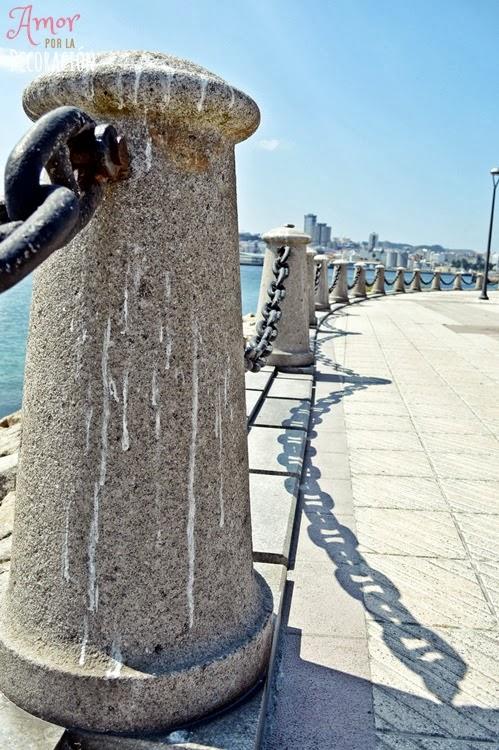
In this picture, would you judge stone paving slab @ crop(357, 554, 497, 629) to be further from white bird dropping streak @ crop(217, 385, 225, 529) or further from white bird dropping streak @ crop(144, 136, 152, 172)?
white bird dropping streak @ crop(144, 136, 152, 172)

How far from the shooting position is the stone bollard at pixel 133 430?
1.70 meters

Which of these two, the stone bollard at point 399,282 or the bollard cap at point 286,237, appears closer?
the bollard cap at point 286,237

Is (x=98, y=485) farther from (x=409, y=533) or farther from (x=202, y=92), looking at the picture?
(x=409, y=533)

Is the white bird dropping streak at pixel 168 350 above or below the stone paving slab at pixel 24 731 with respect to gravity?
above

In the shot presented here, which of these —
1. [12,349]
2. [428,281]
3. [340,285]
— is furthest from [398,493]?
[428,281]

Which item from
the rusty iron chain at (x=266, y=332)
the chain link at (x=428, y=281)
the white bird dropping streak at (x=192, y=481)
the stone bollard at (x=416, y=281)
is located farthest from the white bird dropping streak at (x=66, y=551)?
the chain link at (x=428, y=281)

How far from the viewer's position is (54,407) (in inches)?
70.2

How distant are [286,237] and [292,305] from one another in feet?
2.88

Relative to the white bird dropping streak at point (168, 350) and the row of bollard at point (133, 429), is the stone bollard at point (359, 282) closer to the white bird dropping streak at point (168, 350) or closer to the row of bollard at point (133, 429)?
the row of bollard at point (133, 429)

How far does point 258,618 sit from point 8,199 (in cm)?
147

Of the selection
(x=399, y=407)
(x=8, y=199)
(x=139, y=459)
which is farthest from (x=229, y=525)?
(x=399, y=407)

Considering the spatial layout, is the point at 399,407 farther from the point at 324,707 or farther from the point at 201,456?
the point at 201,456

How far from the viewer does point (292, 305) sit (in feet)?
27.1

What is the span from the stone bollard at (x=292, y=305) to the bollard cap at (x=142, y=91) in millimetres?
6264
